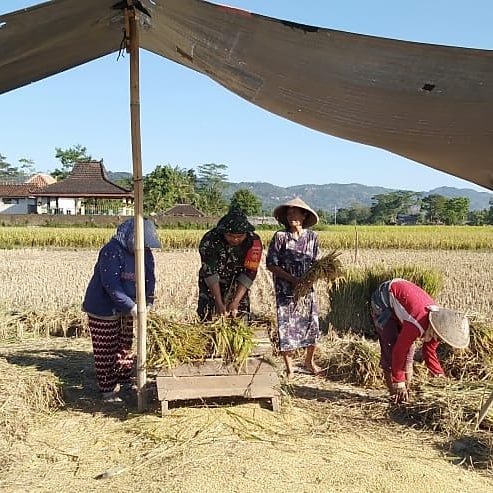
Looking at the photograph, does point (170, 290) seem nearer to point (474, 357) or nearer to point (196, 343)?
point (474, 357)

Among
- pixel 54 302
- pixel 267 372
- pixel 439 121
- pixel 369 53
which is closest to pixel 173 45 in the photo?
pixel 369 53

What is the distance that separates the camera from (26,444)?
3.91 meters

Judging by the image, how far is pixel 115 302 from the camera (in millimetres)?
4574

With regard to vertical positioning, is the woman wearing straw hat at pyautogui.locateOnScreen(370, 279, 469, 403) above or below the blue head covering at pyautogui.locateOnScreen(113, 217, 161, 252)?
below

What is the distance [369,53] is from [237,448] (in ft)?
7.82

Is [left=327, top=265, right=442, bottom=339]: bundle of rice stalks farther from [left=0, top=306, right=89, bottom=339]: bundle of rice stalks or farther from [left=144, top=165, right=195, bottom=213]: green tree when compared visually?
[left=144, top=165, right=195, bottom=213]: green tree

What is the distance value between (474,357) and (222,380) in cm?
251

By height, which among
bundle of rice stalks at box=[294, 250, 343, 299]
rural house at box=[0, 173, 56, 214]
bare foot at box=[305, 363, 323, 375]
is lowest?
bare foot at box=[305, 363, 323, 375]

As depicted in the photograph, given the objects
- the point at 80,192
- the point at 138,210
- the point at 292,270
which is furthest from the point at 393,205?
the point at 138,210

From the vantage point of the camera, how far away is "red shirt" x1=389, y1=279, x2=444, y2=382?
13.5 ft

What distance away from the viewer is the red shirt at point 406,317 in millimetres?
4121

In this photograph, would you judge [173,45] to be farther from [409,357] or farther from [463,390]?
[463,390]

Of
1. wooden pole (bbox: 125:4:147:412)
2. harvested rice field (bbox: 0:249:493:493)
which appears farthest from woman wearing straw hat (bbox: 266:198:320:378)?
wooden pole (bbox: 125:4:147:412)

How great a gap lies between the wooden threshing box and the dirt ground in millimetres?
122
